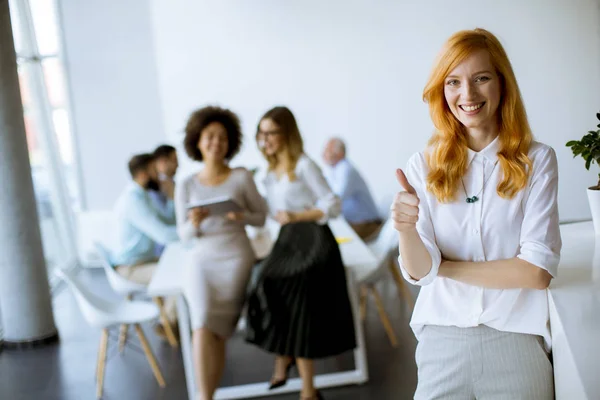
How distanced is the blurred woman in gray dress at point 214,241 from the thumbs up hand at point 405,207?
2.21 metres

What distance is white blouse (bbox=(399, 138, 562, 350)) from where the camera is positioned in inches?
61.2

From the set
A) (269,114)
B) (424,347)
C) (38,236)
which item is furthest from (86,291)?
(424,347)

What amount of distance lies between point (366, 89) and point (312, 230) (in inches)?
111

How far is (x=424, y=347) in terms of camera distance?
170cm

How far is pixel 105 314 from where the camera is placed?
4020 millimetres

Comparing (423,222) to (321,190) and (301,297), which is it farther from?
(321,190)

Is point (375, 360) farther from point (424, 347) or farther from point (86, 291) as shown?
point (424, 347)

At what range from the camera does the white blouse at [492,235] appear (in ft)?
5.10

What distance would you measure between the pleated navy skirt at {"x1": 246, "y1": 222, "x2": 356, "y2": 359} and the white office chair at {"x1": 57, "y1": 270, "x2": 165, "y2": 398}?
76 cm

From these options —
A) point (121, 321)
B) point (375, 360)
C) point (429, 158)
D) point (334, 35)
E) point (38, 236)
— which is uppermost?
point (334, 35)

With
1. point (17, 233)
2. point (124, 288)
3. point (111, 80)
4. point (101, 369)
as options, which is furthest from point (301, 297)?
Answer: point (111, 80)

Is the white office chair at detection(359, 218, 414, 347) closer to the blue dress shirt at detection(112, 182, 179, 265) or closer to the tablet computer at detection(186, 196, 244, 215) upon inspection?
the tablet computer at detection(186, 196, 244, 215)

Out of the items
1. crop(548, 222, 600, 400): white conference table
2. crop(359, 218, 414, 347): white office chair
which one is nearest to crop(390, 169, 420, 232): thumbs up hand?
crop(548, 222, 600, 400): white conference table

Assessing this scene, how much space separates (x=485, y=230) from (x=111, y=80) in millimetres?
6125
